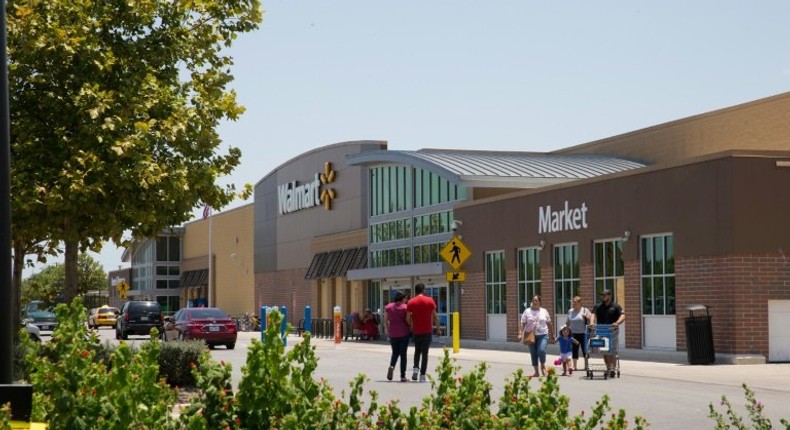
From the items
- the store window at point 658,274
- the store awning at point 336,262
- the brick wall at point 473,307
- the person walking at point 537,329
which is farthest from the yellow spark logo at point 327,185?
the person walking at point 537,329

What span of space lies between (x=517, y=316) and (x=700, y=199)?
1085 centimetres

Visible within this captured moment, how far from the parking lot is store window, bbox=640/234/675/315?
1.59 m

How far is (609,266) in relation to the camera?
3606 centimetres

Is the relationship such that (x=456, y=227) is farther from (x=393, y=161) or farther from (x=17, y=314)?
(x=17, y=314)

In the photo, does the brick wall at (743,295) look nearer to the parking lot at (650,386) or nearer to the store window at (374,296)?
the parking lot at (650,386)

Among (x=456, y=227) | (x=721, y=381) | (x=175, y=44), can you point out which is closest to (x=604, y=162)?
(x=456, y=227)

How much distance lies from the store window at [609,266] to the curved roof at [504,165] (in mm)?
9041

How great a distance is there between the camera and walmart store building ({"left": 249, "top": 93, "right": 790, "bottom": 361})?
30469 millimetres

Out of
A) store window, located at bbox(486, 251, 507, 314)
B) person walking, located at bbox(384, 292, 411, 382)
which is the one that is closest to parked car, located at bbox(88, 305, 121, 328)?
store window, located at bbox(486, 251, 507, 314)

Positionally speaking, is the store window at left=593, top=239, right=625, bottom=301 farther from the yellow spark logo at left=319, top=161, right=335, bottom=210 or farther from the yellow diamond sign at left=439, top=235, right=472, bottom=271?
the yellow spark logo at left=319, top=161, right=335, bottom=210

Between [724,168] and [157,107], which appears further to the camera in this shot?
[724,168]

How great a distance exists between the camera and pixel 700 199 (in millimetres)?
31484

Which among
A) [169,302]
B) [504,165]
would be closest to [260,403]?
[504,165]

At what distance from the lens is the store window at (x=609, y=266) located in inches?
1395
